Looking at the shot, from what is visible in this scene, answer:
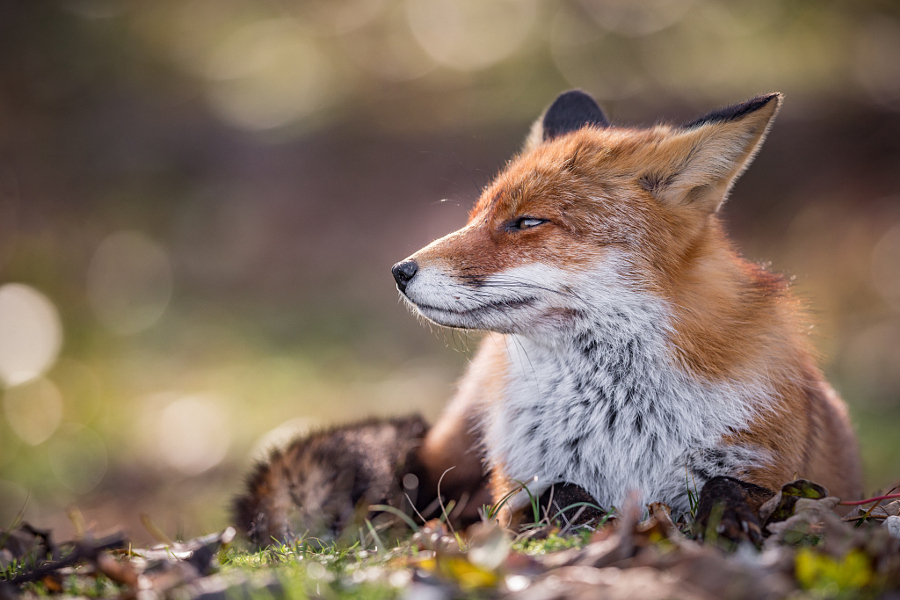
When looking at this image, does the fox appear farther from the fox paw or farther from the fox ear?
the fox paw

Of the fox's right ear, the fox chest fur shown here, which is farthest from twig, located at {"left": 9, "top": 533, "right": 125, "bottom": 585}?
the fox's right ear

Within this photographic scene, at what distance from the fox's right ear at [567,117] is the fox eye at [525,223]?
917 millimetres

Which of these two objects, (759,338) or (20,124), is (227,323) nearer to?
(20,124)

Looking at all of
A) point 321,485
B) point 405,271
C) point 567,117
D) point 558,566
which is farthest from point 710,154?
point 321,485

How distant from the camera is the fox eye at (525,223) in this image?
2767 mm

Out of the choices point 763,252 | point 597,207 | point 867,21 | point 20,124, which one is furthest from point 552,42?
point 597,207

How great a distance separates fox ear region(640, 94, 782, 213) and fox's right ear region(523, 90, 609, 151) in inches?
35.0

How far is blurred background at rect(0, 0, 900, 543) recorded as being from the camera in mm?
7605

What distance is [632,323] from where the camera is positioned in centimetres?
265

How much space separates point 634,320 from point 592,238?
1.27 ft

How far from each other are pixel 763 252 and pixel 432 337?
18.0ft

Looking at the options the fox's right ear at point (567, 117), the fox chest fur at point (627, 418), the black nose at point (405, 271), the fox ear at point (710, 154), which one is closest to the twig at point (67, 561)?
the black nose at point (405, 271)

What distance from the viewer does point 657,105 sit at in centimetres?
1166

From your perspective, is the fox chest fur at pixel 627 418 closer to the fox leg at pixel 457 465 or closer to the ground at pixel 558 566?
the ground at pixel 558 566
